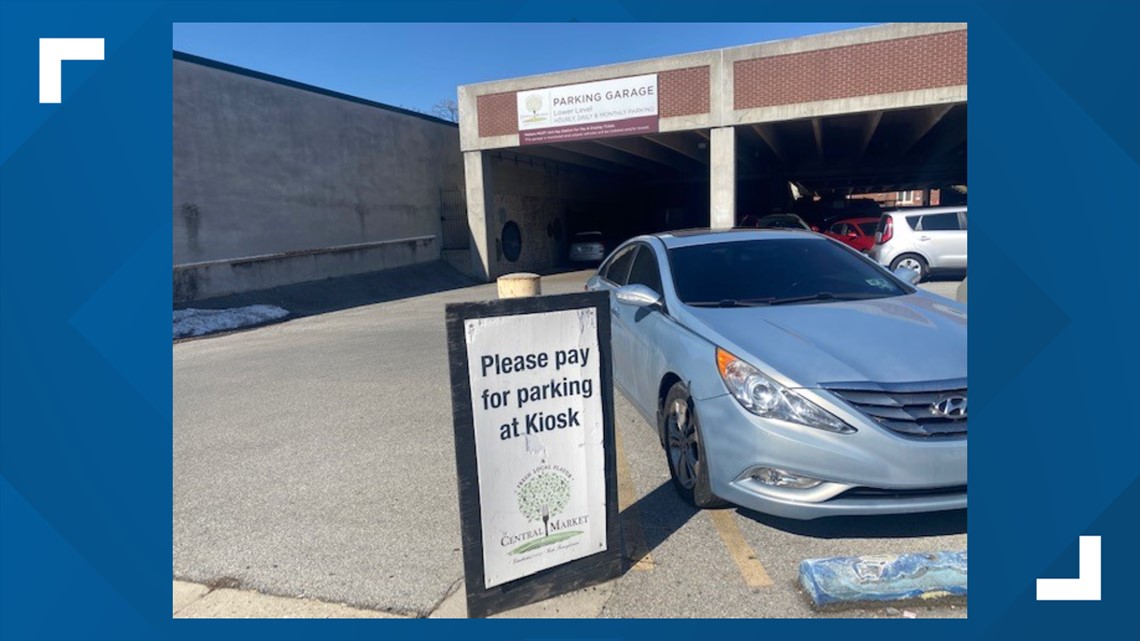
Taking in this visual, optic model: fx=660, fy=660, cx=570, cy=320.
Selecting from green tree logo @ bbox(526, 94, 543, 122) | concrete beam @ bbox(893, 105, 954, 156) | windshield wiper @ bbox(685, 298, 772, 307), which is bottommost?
windshield wiper @ bbox(685, 298, 772, 307)

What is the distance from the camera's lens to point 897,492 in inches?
114

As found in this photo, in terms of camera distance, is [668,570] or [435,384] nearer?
[668,570]

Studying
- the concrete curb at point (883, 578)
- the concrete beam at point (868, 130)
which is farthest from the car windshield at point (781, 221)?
the concrete curb at point (883, 578)

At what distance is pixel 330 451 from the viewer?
15.8ft

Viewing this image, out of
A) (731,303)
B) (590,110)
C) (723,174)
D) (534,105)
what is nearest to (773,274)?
(731,303)

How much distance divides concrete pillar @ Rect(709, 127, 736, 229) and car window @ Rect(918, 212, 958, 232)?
176 inches

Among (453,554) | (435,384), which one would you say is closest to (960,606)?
(453,554)

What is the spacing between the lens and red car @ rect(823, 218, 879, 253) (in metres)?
17.1

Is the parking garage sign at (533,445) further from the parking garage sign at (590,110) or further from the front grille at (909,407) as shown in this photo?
the parking garage sign at (590,110)

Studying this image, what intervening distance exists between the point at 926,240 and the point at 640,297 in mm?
12470

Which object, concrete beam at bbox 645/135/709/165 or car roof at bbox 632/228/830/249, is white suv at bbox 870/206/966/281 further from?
car roof at bbox 632/228/830/249

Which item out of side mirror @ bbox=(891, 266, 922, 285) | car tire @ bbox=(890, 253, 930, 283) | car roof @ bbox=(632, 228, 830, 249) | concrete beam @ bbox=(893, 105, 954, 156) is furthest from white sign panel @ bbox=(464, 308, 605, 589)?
concrete beam @ bbox=(893, 105, 954, 156)

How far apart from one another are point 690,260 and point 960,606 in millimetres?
2546

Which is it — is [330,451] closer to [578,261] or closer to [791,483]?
[791,483]
